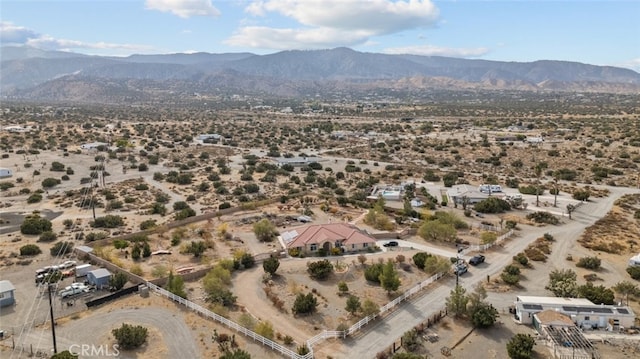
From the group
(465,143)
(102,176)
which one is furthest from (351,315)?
(465,143)

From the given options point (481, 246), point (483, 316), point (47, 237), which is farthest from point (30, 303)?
point (481, 246)

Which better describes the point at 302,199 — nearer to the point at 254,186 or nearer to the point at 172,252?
the point at 254,186

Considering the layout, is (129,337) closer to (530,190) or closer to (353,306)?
(353,306)

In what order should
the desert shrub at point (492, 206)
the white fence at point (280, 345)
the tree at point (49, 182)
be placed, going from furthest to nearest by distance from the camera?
the tree at point (49, 182)
the desert shrub at point (492, 206)
the white fence at point (280, 345)

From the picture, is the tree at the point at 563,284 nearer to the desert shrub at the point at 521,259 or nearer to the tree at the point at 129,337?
the desert shrub at the point at 521,259

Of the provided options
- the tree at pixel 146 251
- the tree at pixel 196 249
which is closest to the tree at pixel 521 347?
the tree at pixel 196 249

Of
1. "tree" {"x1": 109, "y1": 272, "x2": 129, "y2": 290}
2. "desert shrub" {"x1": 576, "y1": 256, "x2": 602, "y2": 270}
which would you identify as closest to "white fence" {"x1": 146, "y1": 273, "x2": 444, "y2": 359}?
"tree" {"x1": 109, "y1": 272, "x2": 129, "y2": 290}
